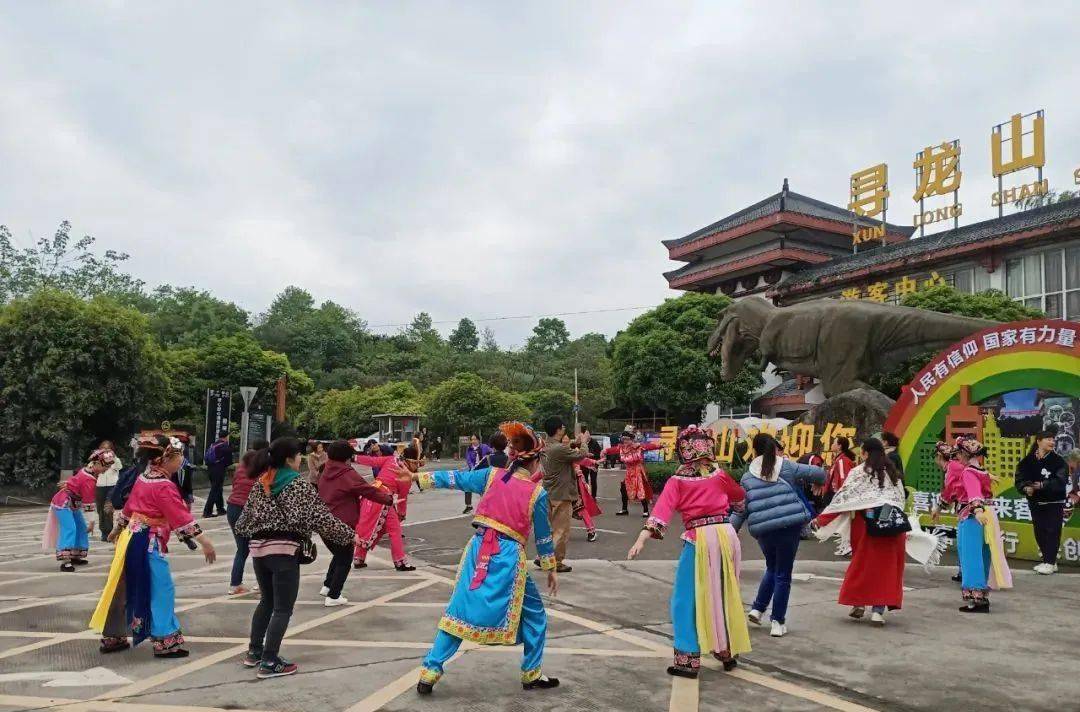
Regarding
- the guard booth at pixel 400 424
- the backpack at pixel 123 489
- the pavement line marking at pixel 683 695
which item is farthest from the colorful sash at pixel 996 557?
the guard booth at pixel 400 424

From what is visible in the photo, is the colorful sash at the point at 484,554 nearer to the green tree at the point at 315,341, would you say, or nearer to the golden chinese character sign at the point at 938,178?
the golden chinese character sign at the point at 938,178

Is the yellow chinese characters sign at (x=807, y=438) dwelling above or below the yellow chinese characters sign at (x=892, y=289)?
below

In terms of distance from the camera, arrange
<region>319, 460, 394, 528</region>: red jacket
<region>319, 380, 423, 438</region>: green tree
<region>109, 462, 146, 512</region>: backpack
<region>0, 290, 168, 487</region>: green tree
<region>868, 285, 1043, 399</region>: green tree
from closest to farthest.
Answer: <region>109, 462, 146, 512</region>: backpack
<region>319, 460, 394, 528</region>: red jacket
<region>0, 290, 168, 487</region>: green tree
<region>868, 285, 1043, 399</region>: green tree
<region>319, 380, 423, 438</region>: green tree

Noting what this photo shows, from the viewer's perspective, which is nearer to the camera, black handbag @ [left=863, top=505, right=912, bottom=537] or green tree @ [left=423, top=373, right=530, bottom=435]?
black handbag @ [left=863, top=505, right=912, bottom=537]

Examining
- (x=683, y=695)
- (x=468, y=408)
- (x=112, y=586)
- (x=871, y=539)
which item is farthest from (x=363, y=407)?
(x=683, y=695)

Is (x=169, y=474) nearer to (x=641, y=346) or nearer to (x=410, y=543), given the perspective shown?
(x=410, y=543)

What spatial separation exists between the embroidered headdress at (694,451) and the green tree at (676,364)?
96.5ft

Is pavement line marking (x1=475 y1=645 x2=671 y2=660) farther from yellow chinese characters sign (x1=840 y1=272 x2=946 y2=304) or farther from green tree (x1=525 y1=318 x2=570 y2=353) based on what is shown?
green tree (x1=525 y1=318 x2=570 y2=353)

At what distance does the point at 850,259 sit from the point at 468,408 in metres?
20.3

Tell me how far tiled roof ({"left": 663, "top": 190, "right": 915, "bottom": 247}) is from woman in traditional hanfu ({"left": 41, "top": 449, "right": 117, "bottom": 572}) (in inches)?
1505

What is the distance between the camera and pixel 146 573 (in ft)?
Answer: 18.7

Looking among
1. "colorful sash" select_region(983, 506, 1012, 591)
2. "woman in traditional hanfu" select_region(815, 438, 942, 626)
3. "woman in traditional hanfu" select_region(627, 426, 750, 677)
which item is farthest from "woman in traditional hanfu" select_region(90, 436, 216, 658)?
"colorful sash" select_region(983, 506, 1012, 591)

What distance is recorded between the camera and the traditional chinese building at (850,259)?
29203 mm

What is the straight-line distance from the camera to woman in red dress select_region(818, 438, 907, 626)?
21.4 feet
